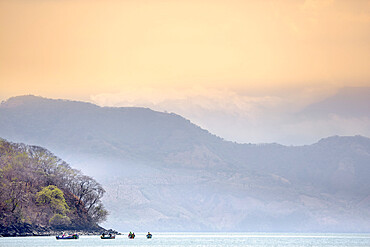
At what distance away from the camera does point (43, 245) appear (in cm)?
19600

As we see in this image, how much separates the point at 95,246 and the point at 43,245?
12.9m

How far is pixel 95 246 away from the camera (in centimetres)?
19950

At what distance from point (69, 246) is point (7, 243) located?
49.0 ft

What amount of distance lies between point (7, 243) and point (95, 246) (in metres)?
21.5

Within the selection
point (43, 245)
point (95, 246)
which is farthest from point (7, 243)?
point (95, 246)

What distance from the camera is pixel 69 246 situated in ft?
641

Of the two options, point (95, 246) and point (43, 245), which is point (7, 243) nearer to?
point (43, 245)

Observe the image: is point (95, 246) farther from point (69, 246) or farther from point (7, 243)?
point (7, 243)

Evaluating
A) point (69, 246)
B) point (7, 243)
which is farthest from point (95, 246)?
point (7, 243)

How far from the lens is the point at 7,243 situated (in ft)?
636

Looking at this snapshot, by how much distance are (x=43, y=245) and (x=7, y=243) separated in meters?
8.66
